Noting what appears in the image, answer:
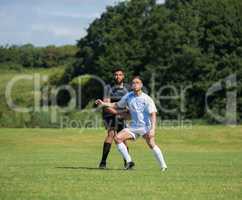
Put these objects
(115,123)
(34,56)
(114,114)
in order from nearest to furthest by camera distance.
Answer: (114,114) < (115,123) < (34,56)

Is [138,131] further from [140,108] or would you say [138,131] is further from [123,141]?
[123,141]

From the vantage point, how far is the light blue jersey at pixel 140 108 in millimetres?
17688

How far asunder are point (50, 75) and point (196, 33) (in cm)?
3728

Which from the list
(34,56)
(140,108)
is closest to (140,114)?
(140,108)

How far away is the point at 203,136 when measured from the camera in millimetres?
50312

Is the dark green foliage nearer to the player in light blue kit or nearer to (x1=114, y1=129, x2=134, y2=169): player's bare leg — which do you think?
(x1=114, y1=129, x2=134, y2=169): player's bare leg

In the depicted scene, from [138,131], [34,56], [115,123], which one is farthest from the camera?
[34,56]

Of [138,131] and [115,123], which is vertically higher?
[115,123]

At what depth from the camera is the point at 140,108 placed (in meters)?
17.8

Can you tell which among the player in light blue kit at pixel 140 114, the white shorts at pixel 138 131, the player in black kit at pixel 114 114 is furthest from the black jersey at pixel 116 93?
the white shorts at pixel 138 131

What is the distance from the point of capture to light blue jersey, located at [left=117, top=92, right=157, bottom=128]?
17688 mm

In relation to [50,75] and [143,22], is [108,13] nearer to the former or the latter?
[143,22]

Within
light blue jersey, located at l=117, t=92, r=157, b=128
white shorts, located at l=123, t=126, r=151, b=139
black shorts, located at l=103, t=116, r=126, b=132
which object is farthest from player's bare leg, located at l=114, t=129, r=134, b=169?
black shorts, located at l=103, t=116, r=126, b=132

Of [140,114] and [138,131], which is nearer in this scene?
[138,131]
